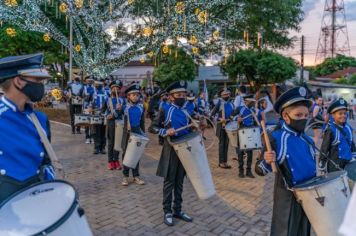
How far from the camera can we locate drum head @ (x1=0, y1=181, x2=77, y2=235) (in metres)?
2.22

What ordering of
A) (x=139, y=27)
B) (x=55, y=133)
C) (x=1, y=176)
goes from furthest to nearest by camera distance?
1. (x=139, y=27)
2. (x=55, y=133)
3. (x=1, y=176)

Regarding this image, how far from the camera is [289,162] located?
3.69 m

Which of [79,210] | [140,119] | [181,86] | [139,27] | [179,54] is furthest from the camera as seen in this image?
[179,54]

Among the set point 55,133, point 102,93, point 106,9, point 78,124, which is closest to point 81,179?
point 78,124

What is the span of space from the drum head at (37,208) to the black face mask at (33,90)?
0.76 m

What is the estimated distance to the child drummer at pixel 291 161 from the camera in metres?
3.69

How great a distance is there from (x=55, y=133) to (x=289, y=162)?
12.3m

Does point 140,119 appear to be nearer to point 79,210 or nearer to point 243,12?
point 79,210

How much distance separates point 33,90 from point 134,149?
404cm

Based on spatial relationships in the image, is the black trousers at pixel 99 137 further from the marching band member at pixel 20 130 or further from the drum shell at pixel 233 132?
the marching band member at pixel 20 130

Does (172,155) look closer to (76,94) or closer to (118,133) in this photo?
(118,133)

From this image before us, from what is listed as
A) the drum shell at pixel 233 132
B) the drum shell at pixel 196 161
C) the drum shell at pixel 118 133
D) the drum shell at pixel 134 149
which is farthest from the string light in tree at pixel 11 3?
the drum shell at pixel 196 161

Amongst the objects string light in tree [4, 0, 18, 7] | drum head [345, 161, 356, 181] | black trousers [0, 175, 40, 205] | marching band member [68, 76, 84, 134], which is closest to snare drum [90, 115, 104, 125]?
marching band member [68, 76, 84, 134]

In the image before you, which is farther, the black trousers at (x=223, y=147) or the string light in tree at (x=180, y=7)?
the string light in tree at (x=180, y=7)
